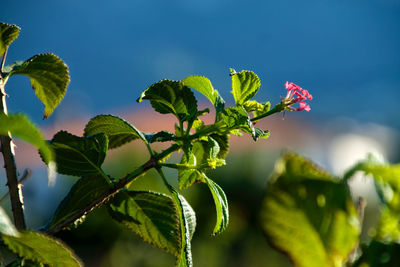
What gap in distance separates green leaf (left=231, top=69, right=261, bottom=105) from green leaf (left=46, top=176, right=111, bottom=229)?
0.14 m

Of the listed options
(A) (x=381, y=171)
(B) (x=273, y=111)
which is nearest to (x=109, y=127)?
(B) (x=273, y=111)

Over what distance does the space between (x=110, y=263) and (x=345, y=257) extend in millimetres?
1325

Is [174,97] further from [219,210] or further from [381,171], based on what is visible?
[381,171]

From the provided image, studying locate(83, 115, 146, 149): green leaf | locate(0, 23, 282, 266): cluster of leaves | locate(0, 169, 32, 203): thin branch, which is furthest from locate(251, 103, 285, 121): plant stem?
locate(0, 169, 32, 203): thin branch

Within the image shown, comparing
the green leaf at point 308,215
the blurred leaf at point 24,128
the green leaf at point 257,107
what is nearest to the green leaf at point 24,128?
the blurred leaf at point 24,128

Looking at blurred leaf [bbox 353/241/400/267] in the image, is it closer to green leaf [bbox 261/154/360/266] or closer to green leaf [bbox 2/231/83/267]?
green leaf [bbox 261/154/360/266]

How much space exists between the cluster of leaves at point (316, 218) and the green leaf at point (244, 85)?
0.54 feet

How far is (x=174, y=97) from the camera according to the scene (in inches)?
17.4

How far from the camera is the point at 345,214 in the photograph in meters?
0.29

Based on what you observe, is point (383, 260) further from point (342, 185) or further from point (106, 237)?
point (106, 237)

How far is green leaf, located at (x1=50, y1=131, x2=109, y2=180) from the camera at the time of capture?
0.42 meters

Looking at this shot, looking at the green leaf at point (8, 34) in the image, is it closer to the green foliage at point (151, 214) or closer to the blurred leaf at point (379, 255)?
the green foliage at point (151, 214)

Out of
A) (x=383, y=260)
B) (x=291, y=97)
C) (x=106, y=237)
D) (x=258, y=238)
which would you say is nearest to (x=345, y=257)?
(x=383, y=260)

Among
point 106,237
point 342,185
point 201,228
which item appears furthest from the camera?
point 201,228
